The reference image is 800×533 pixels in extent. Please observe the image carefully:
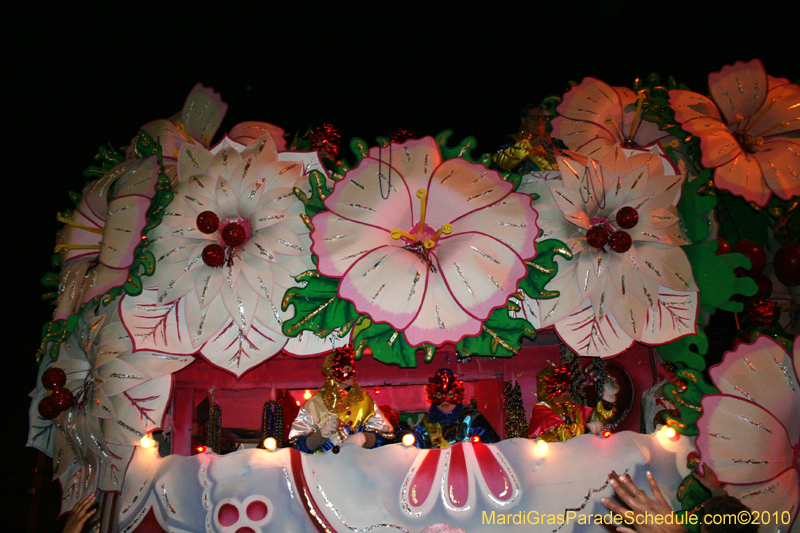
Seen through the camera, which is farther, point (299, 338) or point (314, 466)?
point (299, 338)

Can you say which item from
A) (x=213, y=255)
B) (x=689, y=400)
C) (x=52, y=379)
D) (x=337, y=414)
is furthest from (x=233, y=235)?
(x=689, y=400)

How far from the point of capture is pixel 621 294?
1.86 meters

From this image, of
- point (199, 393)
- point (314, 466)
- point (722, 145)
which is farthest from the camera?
point (199, 393)

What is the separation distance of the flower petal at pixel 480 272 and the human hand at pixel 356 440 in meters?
0.52

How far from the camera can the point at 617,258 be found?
6.09 feet

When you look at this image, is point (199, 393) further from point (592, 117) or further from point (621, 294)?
point (592, 117)

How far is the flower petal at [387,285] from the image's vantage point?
1.69 meters

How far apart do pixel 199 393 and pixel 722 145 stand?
2.09m

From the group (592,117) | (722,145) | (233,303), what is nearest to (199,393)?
(233,303)

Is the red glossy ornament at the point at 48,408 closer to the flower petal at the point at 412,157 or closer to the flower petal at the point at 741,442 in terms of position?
the flower petal at the point at 412,157

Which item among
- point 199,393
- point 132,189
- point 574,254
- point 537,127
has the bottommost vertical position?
point 199,393

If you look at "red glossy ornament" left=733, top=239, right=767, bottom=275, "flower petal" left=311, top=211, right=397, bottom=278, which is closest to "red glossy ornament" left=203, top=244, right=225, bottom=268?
"flower petal" left=311, top=211, right=397, bottom=278

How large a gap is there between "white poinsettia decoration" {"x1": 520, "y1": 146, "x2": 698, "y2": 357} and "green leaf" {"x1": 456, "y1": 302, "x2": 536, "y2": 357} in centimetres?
13

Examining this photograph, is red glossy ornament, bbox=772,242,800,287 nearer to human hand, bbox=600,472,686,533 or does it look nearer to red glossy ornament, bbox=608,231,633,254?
red glossy ornament, bbox=608,231,633,254
